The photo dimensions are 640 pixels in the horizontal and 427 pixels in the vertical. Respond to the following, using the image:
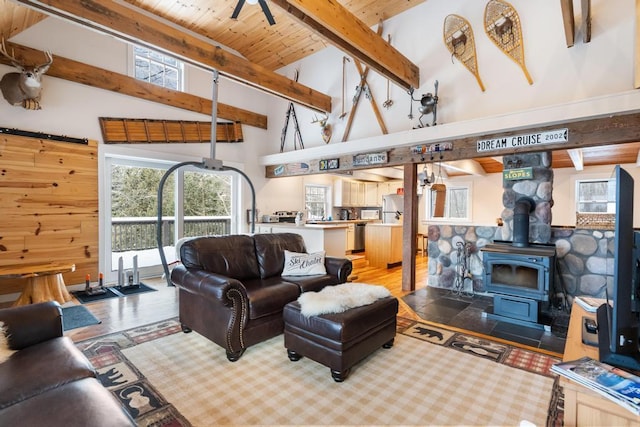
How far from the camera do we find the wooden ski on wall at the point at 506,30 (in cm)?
375

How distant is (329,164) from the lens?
5.80m

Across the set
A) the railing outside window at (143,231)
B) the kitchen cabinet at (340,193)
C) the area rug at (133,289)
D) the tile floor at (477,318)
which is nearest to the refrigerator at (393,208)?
the kitchen cabinet at (340,193)

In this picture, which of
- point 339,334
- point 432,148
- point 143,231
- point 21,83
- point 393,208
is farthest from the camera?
point 393,208

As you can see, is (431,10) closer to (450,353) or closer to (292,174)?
(292,174)

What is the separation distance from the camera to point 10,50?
3945 mm

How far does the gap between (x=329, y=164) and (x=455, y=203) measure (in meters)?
4.89

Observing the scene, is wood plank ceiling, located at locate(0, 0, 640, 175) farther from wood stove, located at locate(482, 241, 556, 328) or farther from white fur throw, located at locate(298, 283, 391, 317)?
white fur throw, located at locate(298, 283, 391, 317)

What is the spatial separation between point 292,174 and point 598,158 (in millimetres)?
6500

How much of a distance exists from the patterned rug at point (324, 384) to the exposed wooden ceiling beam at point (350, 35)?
325 cm

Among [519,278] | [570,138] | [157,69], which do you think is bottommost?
[519,278]

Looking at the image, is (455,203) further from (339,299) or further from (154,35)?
(154,35)

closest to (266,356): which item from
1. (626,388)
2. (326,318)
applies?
(326,318)

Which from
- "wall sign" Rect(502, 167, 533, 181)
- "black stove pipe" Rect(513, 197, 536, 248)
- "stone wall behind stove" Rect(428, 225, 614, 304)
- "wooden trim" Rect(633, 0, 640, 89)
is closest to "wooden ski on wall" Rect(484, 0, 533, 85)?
"wooden trim" Rect(633, 0, 640, 89)

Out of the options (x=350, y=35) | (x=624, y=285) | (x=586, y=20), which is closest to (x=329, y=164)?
(x=350, y=35)
